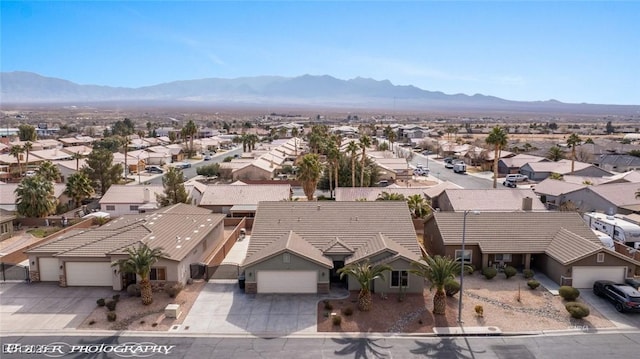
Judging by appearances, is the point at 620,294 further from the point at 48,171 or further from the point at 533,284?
the point at 48,171

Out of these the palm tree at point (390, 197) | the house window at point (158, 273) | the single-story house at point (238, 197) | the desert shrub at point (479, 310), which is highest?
the palm tree at point (390, 197)

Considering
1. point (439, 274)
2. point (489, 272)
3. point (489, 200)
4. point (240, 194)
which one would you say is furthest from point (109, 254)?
point (489, 200)

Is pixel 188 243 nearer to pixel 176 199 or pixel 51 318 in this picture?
pixel 51 318

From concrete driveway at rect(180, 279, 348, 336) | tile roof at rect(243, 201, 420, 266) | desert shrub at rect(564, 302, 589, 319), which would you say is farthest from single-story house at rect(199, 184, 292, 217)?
desert shrub at rect(564, 302, 589, 319)

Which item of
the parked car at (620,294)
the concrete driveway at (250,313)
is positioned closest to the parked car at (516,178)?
the parked car at (620,294)

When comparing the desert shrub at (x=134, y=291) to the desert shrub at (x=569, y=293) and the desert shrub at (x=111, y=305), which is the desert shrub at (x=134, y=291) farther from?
the desert shrub at (x=569, y=293)

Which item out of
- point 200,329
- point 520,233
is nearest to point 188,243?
point 200,329
